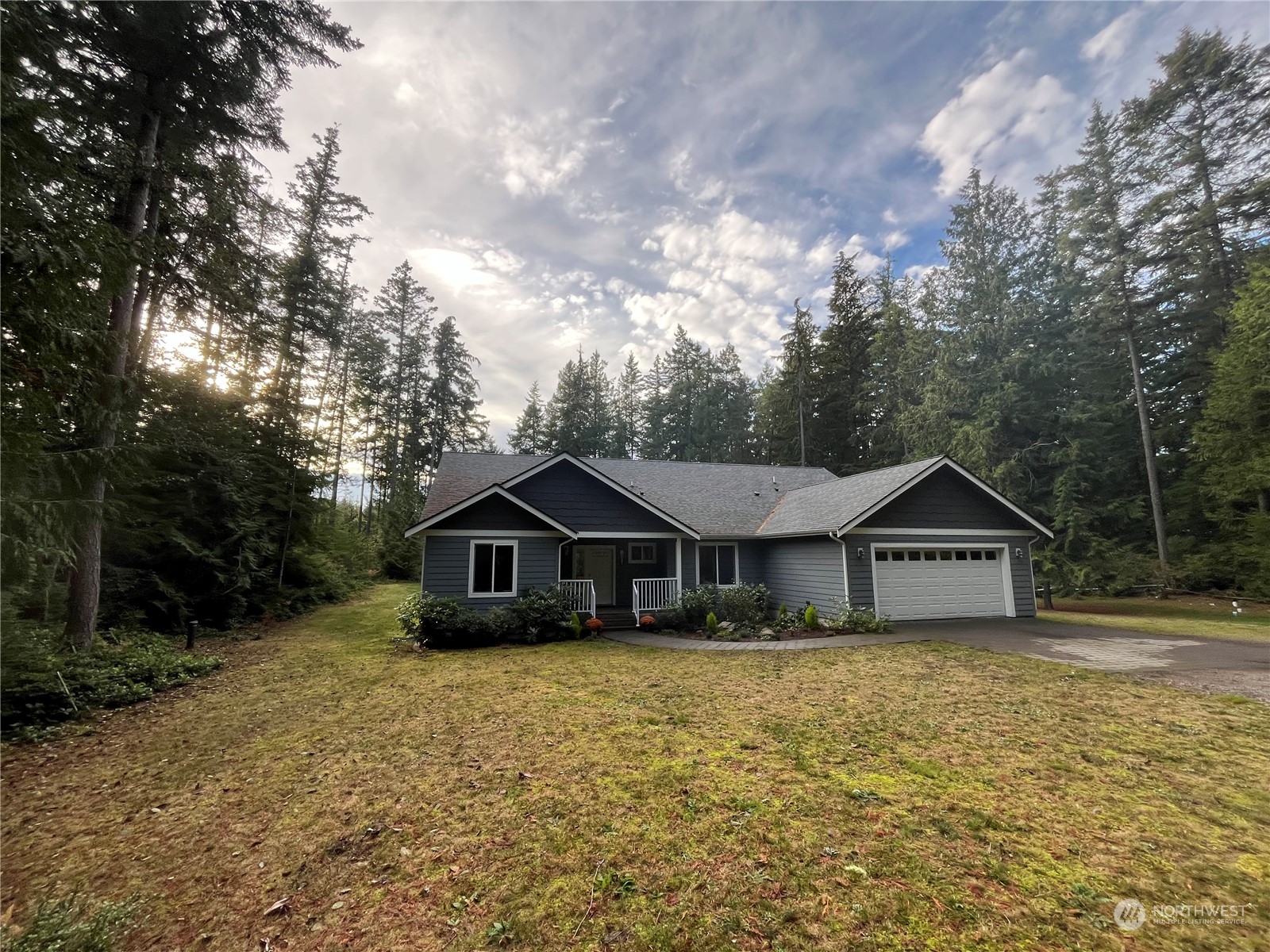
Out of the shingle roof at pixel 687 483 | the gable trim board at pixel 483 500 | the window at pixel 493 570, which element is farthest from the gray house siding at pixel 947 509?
the window at pixel 493 570

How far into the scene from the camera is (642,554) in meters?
16.3

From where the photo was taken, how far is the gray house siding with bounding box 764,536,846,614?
508 inches

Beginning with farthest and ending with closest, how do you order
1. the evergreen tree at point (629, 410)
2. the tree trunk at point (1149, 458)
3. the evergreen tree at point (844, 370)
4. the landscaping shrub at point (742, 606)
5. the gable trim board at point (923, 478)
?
the evergreen tree at point (629, 410)
the evergreen tree at point (844, 370)
the tree trunk at point (1149, 458)
the landscaping shrub at point (742, 606)
the gable trim board at point (923, 478)

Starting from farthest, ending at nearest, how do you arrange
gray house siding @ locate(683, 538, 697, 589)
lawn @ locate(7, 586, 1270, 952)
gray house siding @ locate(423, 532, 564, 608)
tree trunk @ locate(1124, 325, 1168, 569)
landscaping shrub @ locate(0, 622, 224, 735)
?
tree trunk @ locate(1124, 325, 1168, 569) → gray house siding @ locate(683, 538, 697, 589) → gray house siding @ locate(423, 532, 564, 608) → landscaping shrub @ locate(0, 622, 224, 735) → lawn @ locate(7, 586, 1270, 952)

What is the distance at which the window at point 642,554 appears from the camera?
16219 mm

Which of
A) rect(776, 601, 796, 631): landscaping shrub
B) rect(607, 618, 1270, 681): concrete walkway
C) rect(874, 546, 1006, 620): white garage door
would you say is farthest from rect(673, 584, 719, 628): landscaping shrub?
rect(874, 546, 1006, 620): white garage door

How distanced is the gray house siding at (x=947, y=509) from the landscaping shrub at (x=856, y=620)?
234 centimetres

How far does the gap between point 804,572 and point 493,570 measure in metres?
8.81

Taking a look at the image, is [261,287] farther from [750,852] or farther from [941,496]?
[941,496]

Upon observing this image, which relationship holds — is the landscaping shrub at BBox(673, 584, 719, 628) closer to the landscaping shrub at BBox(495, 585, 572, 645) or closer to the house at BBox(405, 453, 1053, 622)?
the house at BBox(405, 453, 1053, 622)

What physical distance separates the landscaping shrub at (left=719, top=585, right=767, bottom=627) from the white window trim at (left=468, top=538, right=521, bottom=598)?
5579mm

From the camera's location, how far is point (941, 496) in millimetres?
13344

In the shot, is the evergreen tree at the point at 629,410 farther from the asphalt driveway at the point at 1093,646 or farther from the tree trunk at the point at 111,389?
the tree trunk at the point at 111,389

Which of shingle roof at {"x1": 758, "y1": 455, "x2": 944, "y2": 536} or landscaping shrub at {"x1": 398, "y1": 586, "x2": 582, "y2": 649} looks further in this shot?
shingle roof at {"x1": 758, "y1": 455, "x2": 944, "y2": 536}
